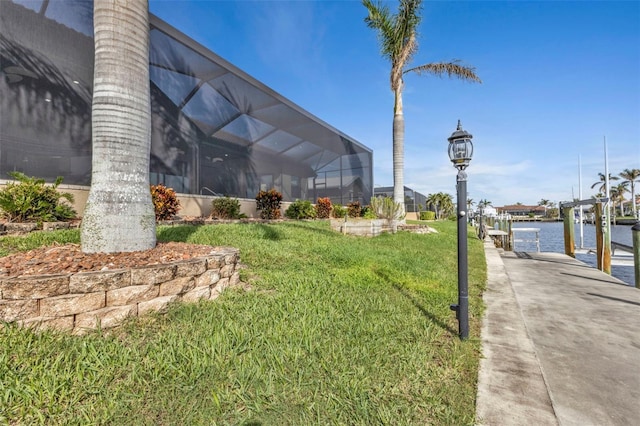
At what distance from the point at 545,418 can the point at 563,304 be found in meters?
3.52

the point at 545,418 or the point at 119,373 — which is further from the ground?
the point at 119,373

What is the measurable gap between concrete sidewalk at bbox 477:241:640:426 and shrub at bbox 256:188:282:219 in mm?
9037

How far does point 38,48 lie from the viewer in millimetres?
6781

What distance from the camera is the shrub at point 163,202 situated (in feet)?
25.6

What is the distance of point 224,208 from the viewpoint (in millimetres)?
10453

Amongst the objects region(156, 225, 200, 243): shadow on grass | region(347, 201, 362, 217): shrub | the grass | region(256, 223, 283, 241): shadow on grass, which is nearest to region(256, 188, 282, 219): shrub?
region(256, 223, 283, 241): shadow on grass

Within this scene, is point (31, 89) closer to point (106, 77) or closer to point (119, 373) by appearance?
point (106, 77)

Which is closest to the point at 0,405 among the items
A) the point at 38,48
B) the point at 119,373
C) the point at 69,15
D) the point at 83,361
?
the point at 83,361

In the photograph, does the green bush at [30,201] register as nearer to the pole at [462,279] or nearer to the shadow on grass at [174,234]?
the shadow on grass at [174,234]

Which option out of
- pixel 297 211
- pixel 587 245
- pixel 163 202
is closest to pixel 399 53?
pixel 297 211

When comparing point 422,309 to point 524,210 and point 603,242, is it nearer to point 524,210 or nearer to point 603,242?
point 603,242

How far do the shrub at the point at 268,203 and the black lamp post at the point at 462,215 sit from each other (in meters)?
9.99

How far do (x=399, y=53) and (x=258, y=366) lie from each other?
526 inches

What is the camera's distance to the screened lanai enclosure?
6488 millimetres
